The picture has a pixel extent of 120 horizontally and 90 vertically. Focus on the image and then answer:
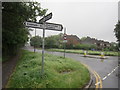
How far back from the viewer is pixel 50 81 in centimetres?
643

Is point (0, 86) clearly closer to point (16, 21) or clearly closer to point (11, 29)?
point (16, 21)

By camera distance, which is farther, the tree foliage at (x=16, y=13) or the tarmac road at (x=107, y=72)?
the tree foliage at (x=16, y=13)

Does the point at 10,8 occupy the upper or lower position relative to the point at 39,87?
upper

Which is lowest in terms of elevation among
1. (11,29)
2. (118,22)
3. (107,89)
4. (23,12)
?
(107,89)

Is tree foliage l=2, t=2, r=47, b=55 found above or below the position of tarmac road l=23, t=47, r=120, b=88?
above

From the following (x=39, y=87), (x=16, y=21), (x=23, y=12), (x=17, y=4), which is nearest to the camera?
(x=39, y=87)

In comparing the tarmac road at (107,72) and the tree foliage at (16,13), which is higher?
the tree foliage at (16,13)

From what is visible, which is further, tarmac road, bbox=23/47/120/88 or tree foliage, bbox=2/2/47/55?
tree foliage, bbox=2/2/47/55

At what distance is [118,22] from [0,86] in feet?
129

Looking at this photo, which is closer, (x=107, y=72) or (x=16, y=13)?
(x=107, y=72)

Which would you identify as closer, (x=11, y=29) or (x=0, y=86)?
(x=0, y=86)

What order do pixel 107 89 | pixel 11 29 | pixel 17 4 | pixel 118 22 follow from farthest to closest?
pixel 118 22
pixel 11 29
pixel 17 4
pixel 107 89

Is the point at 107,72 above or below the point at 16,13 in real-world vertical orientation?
below

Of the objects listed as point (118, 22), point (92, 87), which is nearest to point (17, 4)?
point (92, 87)
